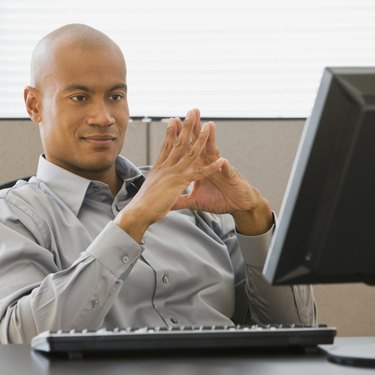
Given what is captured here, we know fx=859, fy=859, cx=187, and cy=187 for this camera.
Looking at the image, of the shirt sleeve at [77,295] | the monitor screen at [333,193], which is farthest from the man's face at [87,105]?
the monitor screen at [333,193]

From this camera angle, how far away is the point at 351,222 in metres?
1.00

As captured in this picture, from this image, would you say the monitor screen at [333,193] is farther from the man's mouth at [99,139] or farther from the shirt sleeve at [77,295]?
the man's mouth at [99,139]

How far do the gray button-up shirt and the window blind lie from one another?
97 cm

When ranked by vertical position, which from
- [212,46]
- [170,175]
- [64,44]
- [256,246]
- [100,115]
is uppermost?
[212,46]

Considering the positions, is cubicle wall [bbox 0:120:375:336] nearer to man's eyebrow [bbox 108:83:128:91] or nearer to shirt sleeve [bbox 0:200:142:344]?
man's eyebrow [bbox 108:83:128:91]

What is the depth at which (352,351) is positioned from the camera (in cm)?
109

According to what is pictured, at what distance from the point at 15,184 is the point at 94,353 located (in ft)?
3.01

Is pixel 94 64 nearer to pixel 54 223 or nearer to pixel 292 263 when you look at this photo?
pixel 54 223

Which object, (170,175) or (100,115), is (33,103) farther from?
(170,175)

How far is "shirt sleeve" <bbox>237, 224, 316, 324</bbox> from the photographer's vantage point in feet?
5.96

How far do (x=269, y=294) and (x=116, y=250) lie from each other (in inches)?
16.3

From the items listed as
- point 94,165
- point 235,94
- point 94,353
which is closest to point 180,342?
point 94,353

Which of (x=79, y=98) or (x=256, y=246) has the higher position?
(x=79, y=98)

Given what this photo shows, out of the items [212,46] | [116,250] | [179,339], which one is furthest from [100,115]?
[212,46]
